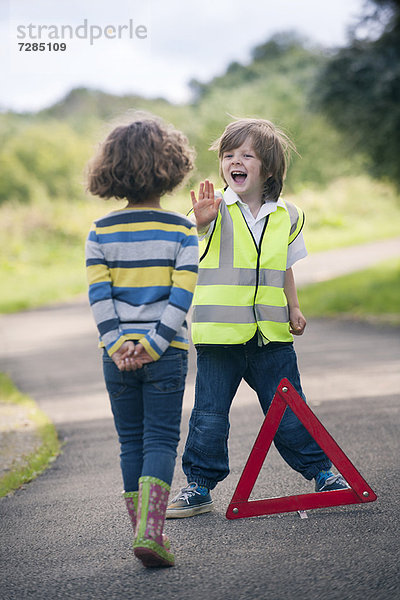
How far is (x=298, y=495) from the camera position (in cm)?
383

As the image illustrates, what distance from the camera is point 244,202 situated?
158 inches

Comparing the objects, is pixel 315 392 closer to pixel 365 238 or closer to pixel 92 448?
pixel 92 448

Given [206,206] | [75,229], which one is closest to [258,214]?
[206,206]

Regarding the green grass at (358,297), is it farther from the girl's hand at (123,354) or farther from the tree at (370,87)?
the girl's hand at (123,354)

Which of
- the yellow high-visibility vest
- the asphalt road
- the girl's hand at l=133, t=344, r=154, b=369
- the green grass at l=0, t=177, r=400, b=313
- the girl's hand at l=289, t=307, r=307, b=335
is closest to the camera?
the asphalt road

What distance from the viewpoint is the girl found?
3199 millimetres

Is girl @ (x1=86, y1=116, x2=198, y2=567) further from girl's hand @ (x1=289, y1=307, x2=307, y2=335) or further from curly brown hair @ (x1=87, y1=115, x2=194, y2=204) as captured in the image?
girl's hand @ (x1=289, y1=307, x2=307, y2=335)

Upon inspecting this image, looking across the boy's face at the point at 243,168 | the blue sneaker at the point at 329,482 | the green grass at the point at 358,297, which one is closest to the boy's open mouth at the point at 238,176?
the boy's face at the point at 243,168

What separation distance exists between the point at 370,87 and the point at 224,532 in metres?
12.7

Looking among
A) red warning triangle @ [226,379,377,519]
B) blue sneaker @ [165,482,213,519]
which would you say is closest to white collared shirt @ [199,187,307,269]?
red warning triangle @ [226,379,377,519]

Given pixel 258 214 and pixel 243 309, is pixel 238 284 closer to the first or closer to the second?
pixel 243 309

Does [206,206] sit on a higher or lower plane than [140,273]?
higher

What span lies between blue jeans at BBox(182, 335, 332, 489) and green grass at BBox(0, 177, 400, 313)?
17832 mm

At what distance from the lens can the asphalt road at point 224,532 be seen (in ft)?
9.96
